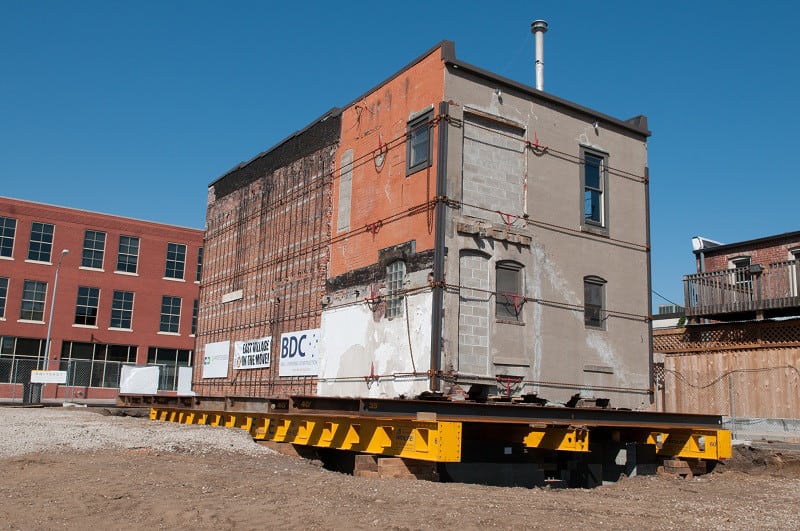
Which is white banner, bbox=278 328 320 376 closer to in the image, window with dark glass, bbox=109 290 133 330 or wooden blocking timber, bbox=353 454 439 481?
wooden blocking timber, bbox=353 454 439 481

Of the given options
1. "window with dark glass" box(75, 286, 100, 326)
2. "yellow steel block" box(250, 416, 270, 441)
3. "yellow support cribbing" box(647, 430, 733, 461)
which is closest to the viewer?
"yellow support cribbing" box(647, 430, 733, 461)

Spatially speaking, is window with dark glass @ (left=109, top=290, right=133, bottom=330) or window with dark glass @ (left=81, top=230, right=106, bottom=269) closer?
window with dark glass @ (left=81, top=230, right=106, bottom=269)

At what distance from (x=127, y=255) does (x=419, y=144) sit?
40.6 m

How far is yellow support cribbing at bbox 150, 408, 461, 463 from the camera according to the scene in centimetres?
1130

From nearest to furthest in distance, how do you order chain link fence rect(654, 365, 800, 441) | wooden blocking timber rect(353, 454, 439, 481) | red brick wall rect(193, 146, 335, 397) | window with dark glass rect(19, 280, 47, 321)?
wooden blocking timber rect(353, 454, 439, 481) < chain link fence rect(654, 365, 800, 441) < red brick wall rect(193, 146, 335, 397) < window with dark glass rect(19, 280, 47, 321)

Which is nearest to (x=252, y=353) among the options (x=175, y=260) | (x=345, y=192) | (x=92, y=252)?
(x=345, y=192)

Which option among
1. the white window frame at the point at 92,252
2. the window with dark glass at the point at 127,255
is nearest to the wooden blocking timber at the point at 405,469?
the white window frame at the point at 92,252

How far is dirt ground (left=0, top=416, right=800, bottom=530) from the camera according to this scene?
8438 mm

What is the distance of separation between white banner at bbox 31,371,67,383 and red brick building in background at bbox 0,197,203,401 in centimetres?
856

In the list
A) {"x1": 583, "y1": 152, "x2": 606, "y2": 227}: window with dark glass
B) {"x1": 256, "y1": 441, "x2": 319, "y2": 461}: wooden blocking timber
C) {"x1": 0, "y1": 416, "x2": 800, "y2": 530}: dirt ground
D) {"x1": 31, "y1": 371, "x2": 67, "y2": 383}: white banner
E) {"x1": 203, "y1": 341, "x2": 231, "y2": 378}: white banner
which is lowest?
{"x1": 0, "y1": 416, "x2": 800, "y2": 530}: dirt ground

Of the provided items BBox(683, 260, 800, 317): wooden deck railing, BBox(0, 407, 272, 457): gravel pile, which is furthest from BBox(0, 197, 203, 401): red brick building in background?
BBox(683, 260, 800, 317): wooden deck railing

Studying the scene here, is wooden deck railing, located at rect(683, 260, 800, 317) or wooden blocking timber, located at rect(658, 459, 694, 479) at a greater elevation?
wooden deck railing, located at rect(683, 260, 800, 317)

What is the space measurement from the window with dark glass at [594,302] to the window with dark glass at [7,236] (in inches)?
1651

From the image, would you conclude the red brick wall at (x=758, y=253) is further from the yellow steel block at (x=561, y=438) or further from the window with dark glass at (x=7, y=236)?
the window with dark glass at (x=7, y=236)
